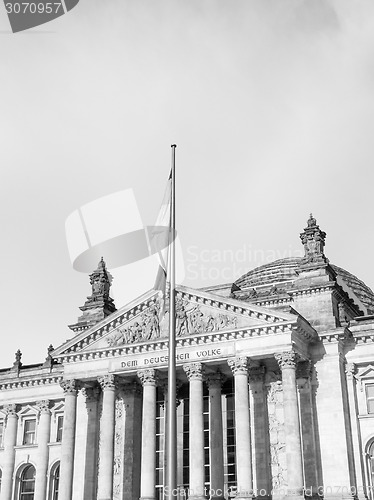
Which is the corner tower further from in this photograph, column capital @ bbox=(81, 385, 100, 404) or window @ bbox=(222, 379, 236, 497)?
window @ bbox=(222, 379, 236, 497)

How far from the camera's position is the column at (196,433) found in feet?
131

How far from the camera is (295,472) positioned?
126 feet

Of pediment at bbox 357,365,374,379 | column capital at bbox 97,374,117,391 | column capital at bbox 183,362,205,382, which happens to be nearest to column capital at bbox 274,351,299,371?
column capital at bbox 183,362,205,382

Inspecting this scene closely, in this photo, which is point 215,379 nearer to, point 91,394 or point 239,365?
point 239,365

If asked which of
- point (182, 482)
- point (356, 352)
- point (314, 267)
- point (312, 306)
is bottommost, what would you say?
point (182, 482)

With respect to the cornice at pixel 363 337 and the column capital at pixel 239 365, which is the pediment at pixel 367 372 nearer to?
the cornice at pixel 363 337

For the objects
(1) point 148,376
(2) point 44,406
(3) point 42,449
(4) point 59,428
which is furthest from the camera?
(2) point 44,406

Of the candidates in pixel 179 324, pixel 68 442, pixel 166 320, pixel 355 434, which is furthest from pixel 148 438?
pixel 355 434

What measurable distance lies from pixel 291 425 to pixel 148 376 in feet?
33.7

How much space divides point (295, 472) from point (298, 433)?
225 cm

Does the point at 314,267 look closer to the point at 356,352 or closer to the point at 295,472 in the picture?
the point at 356,352

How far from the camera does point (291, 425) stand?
129 ft

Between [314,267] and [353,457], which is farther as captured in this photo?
[314,267]

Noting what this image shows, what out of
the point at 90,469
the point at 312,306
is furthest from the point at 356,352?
the point at 90,469
